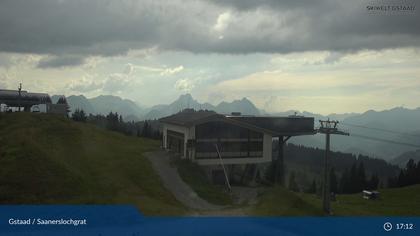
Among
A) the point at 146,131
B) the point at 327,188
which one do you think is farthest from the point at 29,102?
the point at 327,188

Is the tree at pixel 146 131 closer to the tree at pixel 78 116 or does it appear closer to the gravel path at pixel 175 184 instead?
the tree at pixel 78 116

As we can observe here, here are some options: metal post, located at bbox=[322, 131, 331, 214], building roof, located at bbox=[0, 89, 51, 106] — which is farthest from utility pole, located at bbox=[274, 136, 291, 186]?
building roof, located at bbox=[0, 89, 51, 106]

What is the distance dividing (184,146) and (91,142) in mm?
3530

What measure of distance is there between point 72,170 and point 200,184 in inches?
185

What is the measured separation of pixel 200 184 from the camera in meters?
15.6

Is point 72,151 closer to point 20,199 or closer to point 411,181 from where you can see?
point 20,199

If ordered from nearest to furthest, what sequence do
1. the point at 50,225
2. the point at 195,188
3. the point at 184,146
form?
the point at 50,225 → the point at 195,188 → the point at 184,146

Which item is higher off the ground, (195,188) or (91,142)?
(91,142)

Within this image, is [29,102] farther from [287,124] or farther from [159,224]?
[287,124]

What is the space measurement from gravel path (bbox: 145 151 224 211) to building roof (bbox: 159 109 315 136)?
62.9 inches

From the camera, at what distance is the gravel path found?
44.9 feet

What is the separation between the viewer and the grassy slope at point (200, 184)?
1496 cm

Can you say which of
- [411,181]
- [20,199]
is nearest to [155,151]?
[20,199]

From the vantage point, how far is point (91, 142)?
15.4 metres
